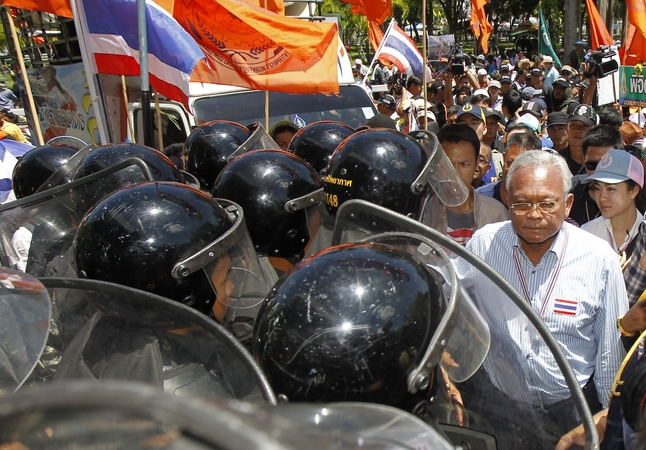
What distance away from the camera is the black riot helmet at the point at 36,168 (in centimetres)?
409

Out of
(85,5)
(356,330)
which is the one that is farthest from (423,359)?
(85,5)

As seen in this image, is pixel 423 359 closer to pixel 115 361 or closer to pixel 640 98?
pixel 115 361

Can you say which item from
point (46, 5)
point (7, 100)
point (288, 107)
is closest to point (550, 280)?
point (288, 107)

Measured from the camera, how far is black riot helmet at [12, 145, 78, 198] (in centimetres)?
409

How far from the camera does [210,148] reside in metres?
4.27

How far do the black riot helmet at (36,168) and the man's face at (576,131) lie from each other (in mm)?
4291

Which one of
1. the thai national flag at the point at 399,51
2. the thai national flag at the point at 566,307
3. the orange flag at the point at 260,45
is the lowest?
the thai national flag at the point at 566,307

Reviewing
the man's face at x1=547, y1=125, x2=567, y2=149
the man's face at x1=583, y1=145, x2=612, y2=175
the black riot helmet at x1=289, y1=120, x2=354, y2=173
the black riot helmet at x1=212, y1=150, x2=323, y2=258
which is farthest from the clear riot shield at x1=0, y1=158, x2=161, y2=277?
the man's face at x1=547, y1=125, x2=567, y2=149

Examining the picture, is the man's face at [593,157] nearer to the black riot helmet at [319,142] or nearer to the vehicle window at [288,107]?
the black riot helmet at [319,142]

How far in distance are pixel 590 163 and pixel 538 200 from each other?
6.82ft

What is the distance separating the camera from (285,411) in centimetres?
92

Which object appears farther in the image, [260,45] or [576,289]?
[260,45]

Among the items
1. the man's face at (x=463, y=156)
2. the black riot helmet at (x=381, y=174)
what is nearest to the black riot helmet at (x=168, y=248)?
the black riot helmet at (x=381, y=174)

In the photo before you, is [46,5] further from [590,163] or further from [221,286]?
[590,163]
